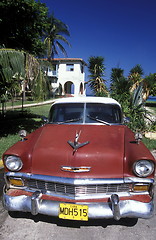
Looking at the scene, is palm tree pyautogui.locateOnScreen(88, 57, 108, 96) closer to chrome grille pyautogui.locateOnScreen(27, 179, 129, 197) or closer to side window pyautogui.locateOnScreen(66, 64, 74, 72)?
side window pyautogui.locateOnScreen(66, 64, 74, 72)

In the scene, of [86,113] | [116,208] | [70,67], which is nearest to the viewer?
[116,208]

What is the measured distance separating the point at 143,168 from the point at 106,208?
2.11 feet

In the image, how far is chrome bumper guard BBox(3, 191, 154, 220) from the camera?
2.05 meters

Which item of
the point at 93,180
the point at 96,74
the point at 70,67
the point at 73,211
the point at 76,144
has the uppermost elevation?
the point at 70,67

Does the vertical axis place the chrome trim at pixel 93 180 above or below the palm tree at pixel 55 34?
below

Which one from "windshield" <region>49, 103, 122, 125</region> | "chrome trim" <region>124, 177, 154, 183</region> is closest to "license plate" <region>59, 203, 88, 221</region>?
"chrome trim" <region>124, 177, 154, 183</region>

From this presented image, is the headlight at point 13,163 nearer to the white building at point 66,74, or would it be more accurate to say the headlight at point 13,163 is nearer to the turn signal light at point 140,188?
the turn signal light at point 140,188

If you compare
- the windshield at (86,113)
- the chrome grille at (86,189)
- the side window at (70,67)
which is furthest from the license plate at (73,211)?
the side window at (70,67)

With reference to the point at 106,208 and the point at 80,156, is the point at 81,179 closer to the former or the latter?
the point at 80,156

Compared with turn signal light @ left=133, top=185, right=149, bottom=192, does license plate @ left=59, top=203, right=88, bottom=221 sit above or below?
below

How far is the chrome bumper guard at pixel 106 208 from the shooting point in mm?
2051

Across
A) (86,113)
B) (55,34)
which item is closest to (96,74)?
(55,34)

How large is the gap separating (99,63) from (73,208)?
18411 mm

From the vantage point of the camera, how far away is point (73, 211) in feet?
6.87
